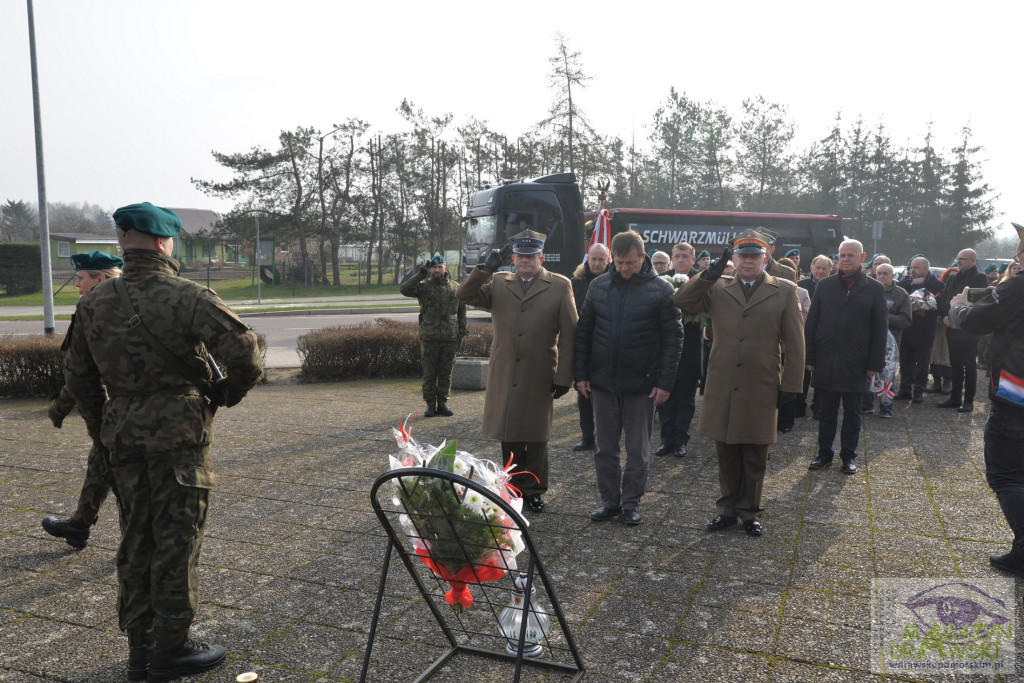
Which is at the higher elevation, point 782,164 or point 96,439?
point 782,164

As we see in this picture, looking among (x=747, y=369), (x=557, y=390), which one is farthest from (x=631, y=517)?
(x=747, y=369)

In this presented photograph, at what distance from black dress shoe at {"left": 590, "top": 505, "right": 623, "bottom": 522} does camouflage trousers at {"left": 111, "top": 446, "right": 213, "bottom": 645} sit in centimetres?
261

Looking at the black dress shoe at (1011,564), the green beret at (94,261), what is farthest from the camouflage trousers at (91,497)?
the black dress shoe at (1011,564)

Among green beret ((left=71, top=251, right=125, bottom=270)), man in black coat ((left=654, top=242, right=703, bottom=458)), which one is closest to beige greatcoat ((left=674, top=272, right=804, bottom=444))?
man in black coat ((left=654, top=242, right=703, bottom=458))

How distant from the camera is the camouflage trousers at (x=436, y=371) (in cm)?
880

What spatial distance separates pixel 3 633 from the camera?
135 inches

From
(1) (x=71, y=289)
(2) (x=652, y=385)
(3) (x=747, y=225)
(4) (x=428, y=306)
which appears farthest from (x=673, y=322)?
(1) (x=71, y=289)

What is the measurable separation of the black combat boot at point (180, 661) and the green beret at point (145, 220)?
1.69m

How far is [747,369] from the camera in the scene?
493 centimetres

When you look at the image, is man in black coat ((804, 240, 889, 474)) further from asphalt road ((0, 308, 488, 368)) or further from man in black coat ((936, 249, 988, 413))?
asphalt road ((0, 308, 488, 368))

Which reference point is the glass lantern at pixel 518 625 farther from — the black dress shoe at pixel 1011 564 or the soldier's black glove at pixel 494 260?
the black dress shoe at pixel 1011 564

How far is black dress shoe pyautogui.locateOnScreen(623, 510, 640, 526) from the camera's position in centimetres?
491

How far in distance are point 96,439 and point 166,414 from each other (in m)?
0.69

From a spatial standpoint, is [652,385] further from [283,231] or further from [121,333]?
[283,231]
